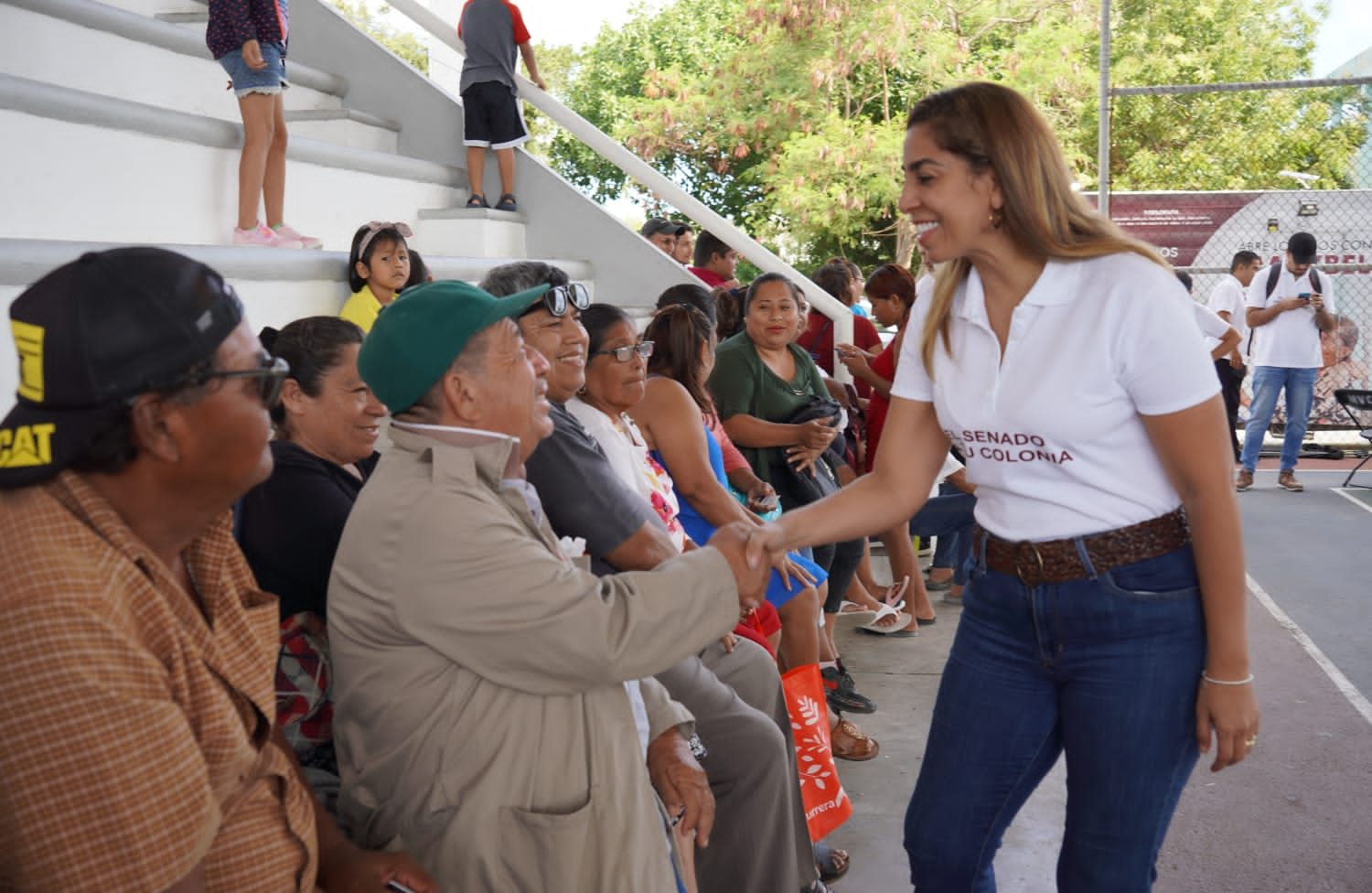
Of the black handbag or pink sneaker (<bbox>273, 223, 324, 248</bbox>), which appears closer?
pink sneaker (<bbox>273, 223, 324, 248</bbox>)

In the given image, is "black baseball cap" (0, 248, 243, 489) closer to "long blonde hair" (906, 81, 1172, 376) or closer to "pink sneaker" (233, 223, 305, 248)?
"long blonde hair" (906, 81, 1172, 376)

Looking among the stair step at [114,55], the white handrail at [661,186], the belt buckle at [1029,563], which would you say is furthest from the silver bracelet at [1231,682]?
the white handrail at [661,186]

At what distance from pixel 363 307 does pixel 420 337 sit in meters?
2.64

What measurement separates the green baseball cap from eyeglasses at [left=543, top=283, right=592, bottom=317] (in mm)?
910

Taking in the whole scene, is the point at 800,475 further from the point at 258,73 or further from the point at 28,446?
the point at 28,446

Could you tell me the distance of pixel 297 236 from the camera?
16.6ft

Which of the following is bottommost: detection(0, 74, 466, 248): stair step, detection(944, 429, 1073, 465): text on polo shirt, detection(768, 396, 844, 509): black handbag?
detection(768, 396, 844, 509): black handbag

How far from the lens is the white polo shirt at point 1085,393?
207 cm

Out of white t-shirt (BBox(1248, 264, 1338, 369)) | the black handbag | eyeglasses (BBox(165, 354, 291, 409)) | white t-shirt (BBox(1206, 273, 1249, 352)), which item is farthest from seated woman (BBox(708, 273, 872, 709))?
white t-shirt (BBox(1206, 273, 1249, 352))

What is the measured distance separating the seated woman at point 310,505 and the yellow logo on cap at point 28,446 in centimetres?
95

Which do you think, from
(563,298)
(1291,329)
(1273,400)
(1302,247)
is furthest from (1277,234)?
(563,298)

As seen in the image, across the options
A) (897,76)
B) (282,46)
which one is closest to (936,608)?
(282,46)

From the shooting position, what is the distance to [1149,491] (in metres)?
2.15

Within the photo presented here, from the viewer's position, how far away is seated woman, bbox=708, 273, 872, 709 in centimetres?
537
